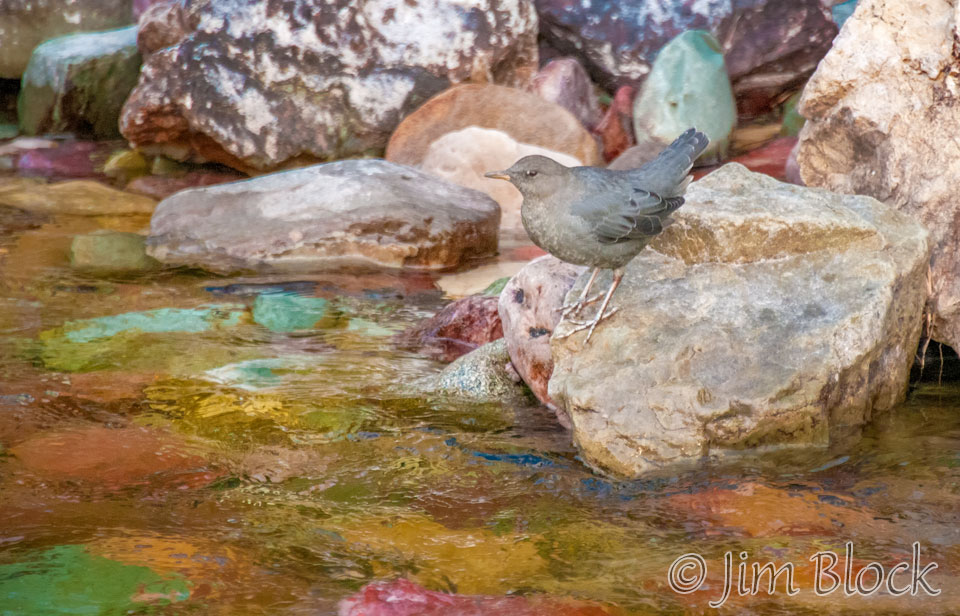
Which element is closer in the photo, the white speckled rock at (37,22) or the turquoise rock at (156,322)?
the turquoise rock at (156,322)

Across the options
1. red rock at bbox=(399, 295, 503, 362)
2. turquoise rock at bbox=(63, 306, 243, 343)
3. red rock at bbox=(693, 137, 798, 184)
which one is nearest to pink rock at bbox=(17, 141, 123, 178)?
turquoise rock at bbox=(63, 306, 243, 343)

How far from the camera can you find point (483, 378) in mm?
4938

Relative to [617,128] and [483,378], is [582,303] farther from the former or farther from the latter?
[617,128]

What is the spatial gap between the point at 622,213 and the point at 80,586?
88.6 inches

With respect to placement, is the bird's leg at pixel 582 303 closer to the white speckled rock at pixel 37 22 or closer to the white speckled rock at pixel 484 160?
the white speckled rock at pixel 484 160

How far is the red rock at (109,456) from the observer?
156 inches

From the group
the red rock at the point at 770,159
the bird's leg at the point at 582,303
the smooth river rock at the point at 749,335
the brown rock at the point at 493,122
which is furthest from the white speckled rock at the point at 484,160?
the bird's leg at the point at 582,303

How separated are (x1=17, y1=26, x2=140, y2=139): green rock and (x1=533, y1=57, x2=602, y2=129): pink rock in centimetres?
402

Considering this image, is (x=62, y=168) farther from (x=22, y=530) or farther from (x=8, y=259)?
(x=22, y=530)

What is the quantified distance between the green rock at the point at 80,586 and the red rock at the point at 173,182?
5.92 meters

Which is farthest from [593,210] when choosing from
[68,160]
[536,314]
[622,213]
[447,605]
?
[68,160]

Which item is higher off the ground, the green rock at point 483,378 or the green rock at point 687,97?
the green rock at point 687,97

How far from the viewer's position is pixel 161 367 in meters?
5.19

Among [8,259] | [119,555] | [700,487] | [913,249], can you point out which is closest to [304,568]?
[119,555]
